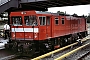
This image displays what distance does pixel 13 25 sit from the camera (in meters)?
14.9

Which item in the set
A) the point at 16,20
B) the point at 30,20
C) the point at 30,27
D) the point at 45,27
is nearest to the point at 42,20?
the point at 45,27

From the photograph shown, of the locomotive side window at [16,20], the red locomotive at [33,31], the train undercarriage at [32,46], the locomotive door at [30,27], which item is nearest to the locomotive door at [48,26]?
the red locomotive at [33,31]

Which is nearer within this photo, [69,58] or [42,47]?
[69,58]

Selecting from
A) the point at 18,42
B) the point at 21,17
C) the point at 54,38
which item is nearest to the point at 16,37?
the point at 18,42

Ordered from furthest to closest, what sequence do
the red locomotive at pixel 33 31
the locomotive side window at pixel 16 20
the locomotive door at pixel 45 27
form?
the locomotive side window at pixel 16 20 → the locomotive door at pixel 45 27 → the red locomotive at pixel 33 31

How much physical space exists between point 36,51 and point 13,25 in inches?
100

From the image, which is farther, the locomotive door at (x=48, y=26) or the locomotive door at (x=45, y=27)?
the locomotive door at (x=48, y=26)

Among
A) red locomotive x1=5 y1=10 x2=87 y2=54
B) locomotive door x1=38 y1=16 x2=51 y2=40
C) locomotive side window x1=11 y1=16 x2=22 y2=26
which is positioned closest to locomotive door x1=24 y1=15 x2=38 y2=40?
red locomotive x1=5 y1=10 x2=87 y2=54

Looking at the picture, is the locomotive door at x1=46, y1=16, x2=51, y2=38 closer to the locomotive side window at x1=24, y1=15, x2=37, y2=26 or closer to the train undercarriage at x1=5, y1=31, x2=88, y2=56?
the train undercarriage at x1=5, y1=31, x2=88, y2=56

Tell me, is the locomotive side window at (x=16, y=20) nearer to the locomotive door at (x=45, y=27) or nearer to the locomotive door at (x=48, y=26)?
the locomotive door at (x=45, y=27)

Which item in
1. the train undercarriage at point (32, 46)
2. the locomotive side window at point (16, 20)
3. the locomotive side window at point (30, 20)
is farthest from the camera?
the locomotive side window at point (16, 20)

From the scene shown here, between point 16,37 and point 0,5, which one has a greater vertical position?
point 0,5

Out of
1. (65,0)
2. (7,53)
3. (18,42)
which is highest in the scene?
(65,0)

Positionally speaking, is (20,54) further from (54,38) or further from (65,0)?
(65,0)
